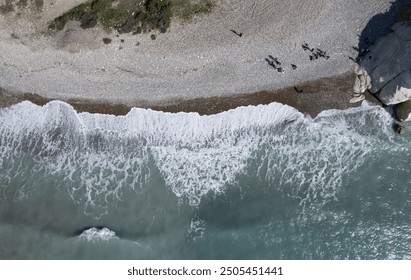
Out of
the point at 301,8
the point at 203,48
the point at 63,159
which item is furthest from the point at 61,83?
the point at 301,8

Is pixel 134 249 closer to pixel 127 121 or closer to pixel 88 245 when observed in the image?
pixel 88 245

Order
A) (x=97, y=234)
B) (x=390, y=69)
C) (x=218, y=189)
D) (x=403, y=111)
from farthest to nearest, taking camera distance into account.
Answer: (x=218, y=189) < (x=97, y=234) < (x=403, y=111) < (x=390, y=69)

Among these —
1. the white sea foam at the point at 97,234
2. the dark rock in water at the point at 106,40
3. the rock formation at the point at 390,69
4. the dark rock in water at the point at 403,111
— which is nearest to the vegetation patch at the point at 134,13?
the dark rock in water at the point at 106,40

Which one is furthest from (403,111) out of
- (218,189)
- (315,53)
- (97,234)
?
(97,234)

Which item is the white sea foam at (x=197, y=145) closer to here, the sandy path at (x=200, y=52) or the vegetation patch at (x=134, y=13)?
the sandy path at (x=200, y=52)

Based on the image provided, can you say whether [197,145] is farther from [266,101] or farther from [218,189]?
[266,101]

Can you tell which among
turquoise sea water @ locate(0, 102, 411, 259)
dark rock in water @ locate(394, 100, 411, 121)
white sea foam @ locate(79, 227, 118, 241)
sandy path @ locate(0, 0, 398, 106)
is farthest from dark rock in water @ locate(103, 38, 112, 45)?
dark rock in water @ locate(394, 100, 411, 121)
